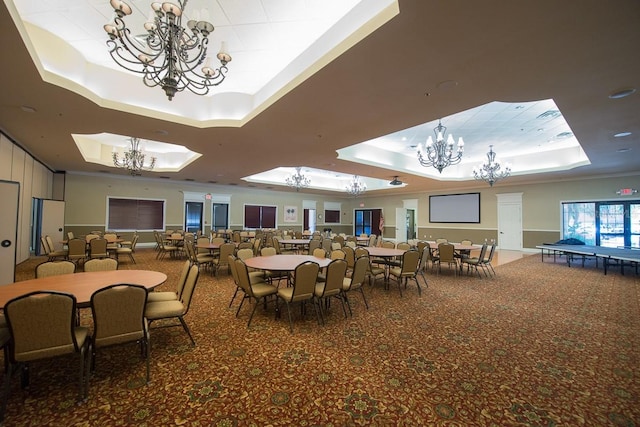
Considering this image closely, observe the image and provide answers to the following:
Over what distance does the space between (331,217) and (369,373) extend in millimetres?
16750

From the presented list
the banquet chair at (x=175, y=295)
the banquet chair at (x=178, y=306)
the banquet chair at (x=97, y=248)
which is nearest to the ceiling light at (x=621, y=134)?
the banquet chair at (x=178, y=306)

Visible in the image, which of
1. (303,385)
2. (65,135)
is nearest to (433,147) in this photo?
(303,385)

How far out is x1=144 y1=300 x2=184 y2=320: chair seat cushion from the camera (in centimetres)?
277

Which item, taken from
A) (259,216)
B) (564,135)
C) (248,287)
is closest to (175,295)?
(248,287)

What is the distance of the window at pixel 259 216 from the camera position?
15.5 meters

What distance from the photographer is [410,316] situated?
12.9ft

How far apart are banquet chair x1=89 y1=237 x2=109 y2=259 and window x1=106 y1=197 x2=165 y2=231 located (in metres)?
5.47

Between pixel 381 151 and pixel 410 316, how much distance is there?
21.1ft

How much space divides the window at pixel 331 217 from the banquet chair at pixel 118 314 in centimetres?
1657

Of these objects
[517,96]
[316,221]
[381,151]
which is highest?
[381,151]

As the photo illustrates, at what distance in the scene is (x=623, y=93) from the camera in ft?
12.0

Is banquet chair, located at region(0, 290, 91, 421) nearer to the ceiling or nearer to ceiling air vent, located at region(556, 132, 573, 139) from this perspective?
the ceiling

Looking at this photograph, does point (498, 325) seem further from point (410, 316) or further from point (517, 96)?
point (517, 96)

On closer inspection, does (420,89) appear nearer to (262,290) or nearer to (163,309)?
(262,290)
